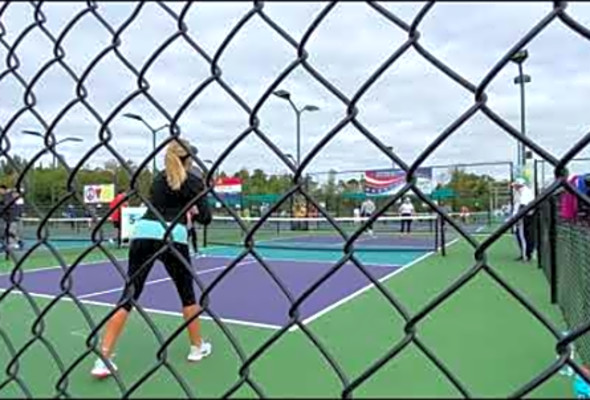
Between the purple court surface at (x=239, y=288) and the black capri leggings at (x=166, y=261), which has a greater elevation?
the black capri leggings at (x=166, y=261)

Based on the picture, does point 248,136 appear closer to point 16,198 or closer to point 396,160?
point 396,160

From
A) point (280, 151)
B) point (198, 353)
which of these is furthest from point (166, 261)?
point (280, 151)

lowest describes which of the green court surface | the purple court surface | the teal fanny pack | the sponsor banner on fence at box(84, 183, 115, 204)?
the purple court surface

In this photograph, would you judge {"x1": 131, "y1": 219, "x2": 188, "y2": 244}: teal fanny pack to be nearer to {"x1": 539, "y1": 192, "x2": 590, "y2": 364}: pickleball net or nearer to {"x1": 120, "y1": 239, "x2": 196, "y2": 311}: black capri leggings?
{"x1": 120, "y1": 239, "x2": 196, "y2": 311}: black capri leggings

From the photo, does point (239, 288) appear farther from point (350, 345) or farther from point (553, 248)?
point (553, 248)

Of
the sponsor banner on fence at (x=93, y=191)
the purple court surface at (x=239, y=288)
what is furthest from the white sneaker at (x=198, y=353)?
the sponsor banner on fence at (x=93, y=191)

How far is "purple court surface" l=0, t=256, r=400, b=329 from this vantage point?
6505 mm

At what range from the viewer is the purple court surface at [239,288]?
6505 mm

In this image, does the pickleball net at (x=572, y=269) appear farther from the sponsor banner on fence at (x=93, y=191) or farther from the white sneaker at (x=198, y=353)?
the white sneaker at (x=198, y=353)

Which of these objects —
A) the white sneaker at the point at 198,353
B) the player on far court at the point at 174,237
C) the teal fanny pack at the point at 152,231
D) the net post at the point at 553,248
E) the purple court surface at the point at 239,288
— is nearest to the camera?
the player on far court at the point at 174,237

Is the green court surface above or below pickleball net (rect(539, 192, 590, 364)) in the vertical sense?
below

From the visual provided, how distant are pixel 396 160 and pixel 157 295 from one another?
695cm

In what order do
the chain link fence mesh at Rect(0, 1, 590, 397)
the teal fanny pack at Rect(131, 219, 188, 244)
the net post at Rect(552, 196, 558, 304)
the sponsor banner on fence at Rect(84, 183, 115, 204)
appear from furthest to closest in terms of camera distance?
the net post at Rect(552, 196, 558, 304) < the teal fanny pack at Rect(131, 219, 188, 244) < the sponsor banner on fence at Rect(84, 183, 115, 204) < the chain link fence mesh at Rect(0, 1, 590, 397)

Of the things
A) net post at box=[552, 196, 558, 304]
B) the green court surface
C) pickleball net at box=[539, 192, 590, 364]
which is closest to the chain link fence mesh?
the green court surface
